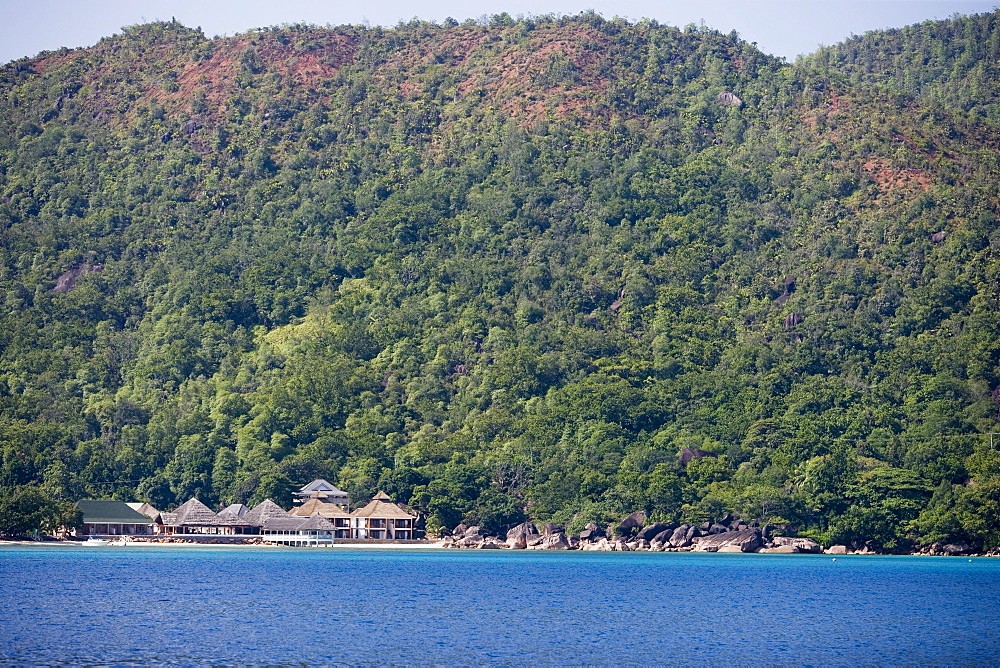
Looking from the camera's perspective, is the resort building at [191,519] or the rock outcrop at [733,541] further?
the resort building at [191,519]

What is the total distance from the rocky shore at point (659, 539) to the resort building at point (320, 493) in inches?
572

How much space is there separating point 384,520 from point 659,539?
27.6m

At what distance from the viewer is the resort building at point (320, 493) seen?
149375 millimetres

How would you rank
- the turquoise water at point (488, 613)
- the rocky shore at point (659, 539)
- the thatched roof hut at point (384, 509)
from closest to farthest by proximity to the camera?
the turquoise water at point (488, 613), the rocky shore at point (659, 539), the thatched roof hut at point (384, 509)

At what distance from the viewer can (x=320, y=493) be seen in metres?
150

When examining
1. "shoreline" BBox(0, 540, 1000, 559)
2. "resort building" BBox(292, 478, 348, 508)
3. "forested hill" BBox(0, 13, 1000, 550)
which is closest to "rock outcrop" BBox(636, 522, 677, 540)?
"forested hill" BBox(0, 13, 1000, 550)

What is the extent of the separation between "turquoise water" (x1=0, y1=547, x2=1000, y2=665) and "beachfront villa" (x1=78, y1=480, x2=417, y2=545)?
40.0 m

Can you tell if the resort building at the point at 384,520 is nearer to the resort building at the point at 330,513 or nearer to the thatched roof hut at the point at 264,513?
the resort building at the point at 330,513

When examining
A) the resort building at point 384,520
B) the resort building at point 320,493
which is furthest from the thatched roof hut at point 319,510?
the resort building at point 384,520

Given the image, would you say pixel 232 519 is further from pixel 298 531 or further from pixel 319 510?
pixel 319 510

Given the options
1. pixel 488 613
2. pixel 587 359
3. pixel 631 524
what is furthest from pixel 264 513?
pixel 488 613

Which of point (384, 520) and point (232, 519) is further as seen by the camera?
point (232, 519)

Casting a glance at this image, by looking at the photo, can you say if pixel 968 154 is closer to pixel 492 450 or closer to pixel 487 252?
pixel 487 252

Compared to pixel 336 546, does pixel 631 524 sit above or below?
above
